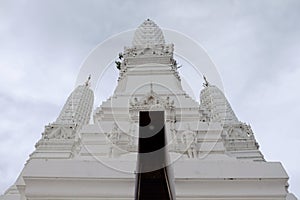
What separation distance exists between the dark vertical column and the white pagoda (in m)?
1.20

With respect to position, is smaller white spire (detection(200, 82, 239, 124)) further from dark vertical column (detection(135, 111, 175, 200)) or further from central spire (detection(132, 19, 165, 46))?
dark vertical column (detection(135, 111, 175, 200))

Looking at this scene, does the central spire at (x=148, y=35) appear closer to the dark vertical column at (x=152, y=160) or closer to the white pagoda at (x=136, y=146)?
the white pagoda at (x=136, y=146)

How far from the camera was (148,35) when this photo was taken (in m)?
22.5

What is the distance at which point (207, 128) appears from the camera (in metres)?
12.1

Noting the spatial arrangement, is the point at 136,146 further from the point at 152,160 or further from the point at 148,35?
the point at 148,35

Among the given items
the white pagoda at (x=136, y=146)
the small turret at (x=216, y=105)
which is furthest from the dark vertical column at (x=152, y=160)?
the small turret at (x=216, y=105)

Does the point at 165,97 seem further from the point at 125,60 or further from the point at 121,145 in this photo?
the point at 125,60

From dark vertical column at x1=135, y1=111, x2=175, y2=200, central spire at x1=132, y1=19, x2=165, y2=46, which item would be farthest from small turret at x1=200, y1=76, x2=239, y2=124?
dark vertical column at x1=135, y1=111, x2=175, y2=200

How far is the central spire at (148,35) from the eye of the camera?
21.5 m

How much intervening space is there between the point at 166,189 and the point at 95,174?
489cm

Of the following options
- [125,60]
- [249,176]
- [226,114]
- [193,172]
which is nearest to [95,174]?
[193,172]

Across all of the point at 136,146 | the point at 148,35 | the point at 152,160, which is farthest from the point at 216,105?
the point at 152,160

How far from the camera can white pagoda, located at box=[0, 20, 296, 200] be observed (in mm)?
6984

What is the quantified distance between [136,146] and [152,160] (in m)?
8.42
